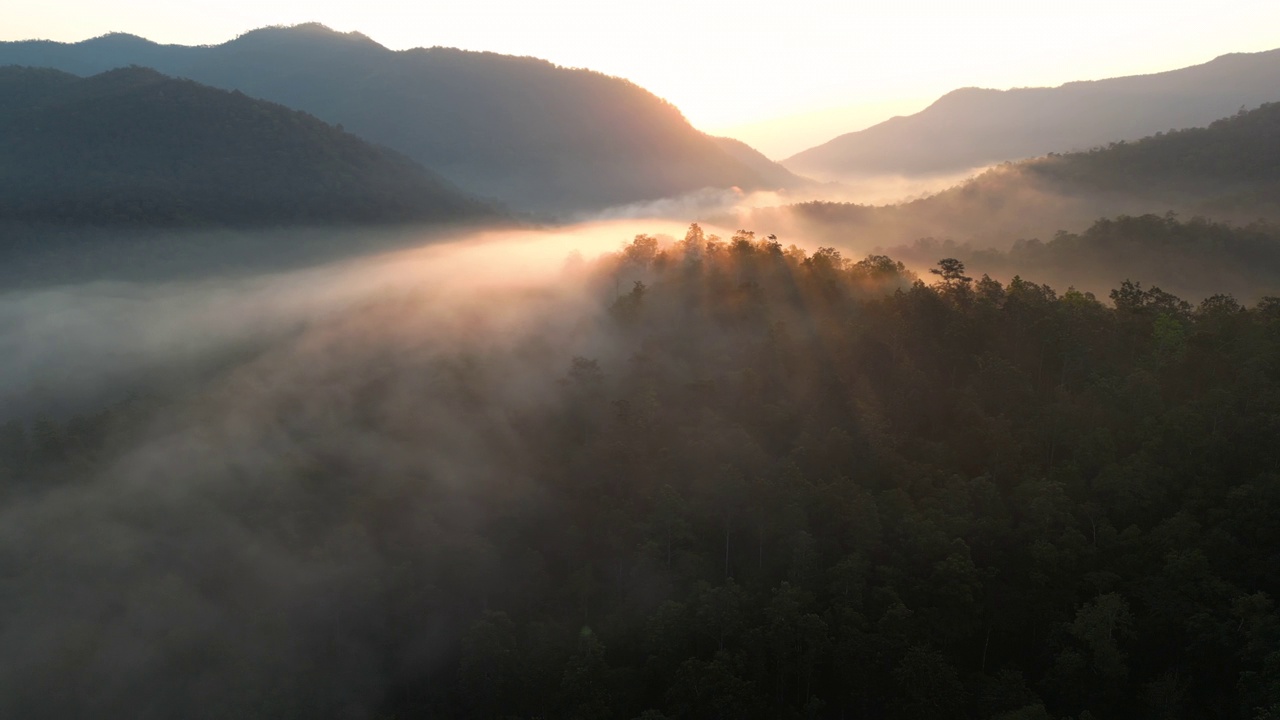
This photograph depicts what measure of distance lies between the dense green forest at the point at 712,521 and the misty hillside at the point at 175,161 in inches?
2370

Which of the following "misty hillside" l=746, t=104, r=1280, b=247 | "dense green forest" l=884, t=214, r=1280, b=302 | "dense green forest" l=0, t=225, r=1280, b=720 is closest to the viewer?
"dense green forest" l=0, t=225, r=1280, b=720

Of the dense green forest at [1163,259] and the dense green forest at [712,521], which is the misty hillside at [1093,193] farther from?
the dense green forest at [712,521]

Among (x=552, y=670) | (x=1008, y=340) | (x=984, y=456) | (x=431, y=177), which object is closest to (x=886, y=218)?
(x=1008, y=340)

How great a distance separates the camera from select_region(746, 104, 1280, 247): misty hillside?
99.6 meters

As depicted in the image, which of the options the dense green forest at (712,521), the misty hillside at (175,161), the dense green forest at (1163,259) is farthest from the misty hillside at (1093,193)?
the misty hillside at (175,161)

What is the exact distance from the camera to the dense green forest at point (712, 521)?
36.4 meters

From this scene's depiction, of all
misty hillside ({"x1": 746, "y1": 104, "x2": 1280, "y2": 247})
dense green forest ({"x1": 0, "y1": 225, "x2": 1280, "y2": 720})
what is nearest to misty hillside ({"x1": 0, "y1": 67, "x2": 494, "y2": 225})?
dense green forest ({"x1": 0, "y1": 225, "x2": 1280, "y2": 720})

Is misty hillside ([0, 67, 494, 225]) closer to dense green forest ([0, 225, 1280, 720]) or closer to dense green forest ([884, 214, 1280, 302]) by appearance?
dense green forest ([0, 225, 1280, 720])

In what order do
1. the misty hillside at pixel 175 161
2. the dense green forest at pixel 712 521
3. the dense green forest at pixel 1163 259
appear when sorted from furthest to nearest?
the misty hillside at pixel 175 161 → the dense green forest at pixel 1163 259 → the dense green forest at pixel 712 521

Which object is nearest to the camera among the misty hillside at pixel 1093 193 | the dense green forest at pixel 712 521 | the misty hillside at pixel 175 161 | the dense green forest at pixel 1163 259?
the dense green forest at pixel 712 521

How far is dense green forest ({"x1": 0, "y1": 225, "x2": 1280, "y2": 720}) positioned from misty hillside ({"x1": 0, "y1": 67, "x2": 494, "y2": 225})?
197 ft

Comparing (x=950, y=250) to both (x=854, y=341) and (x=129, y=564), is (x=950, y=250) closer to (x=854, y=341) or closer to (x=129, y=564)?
(x=854, y=341)

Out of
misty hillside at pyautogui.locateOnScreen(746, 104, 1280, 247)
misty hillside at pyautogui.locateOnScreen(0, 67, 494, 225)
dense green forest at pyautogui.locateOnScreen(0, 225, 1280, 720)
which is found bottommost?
dense green forest at pyautogui.locateOnScreen(0, 225, 1280, 720)

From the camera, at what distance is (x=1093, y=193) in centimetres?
11269
